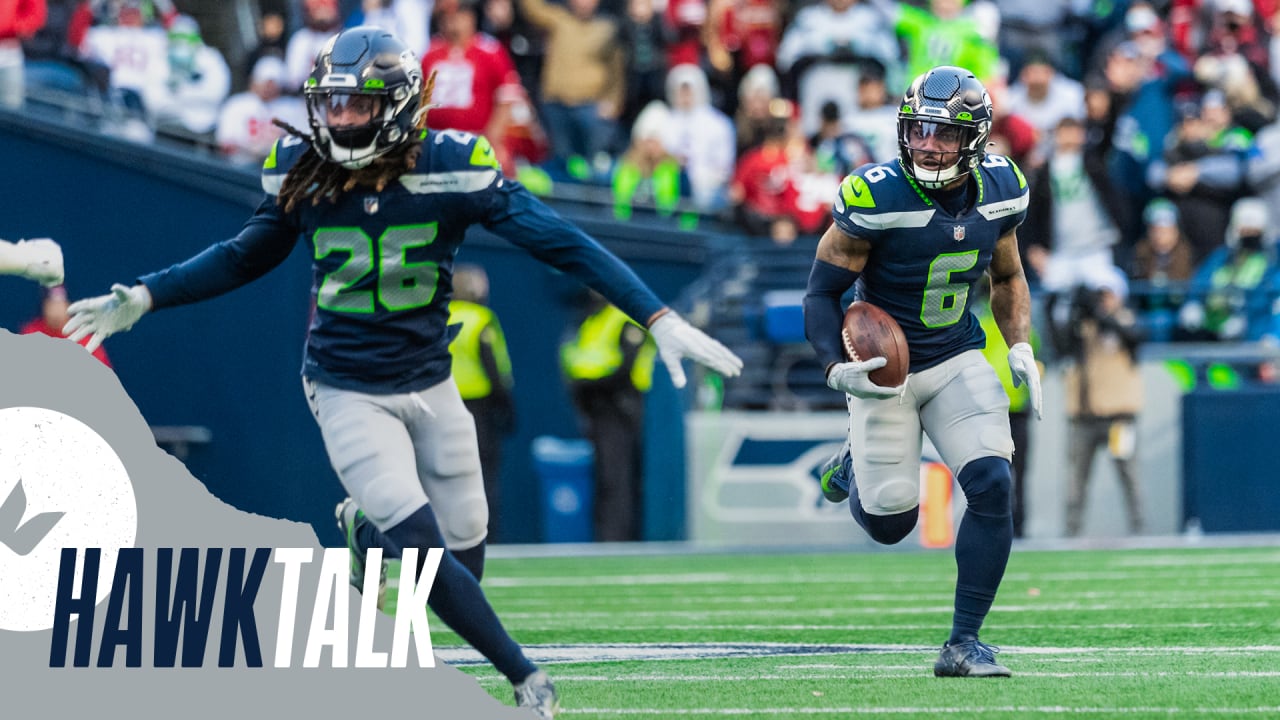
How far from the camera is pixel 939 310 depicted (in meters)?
6.05

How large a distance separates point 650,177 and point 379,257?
758cm

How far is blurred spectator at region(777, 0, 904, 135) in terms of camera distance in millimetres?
13094

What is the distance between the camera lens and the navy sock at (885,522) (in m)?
6.20

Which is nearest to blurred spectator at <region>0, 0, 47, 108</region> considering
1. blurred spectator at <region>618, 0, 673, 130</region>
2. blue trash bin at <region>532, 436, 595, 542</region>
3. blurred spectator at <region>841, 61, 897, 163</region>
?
blurred spectator at <region>618, 0, 673, 130</region>

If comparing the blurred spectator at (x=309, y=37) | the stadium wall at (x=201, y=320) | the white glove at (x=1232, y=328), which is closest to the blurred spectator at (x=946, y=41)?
the white glove at (x=1232, y=328)

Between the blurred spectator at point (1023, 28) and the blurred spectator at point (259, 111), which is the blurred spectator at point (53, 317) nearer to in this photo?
the blurred spectator at point (259, 111)

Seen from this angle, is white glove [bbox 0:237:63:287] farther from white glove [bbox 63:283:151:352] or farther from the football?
the football

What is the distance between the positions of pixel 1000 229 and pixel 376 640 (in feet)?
7.98

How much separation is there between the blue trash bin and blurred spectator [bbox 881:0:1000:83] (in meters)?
3.39

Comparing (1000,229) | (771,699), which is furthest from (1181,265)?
(771,699)

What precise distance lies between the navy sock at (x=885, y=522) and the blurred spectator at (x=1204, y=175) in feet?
22.9

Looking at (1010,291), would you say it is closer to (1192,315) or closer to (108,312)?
(108,312)

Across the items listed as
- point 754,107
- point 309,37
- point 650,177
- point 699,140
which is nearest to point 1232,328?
point 754,107

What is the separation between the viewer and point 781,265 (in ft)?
40.3
